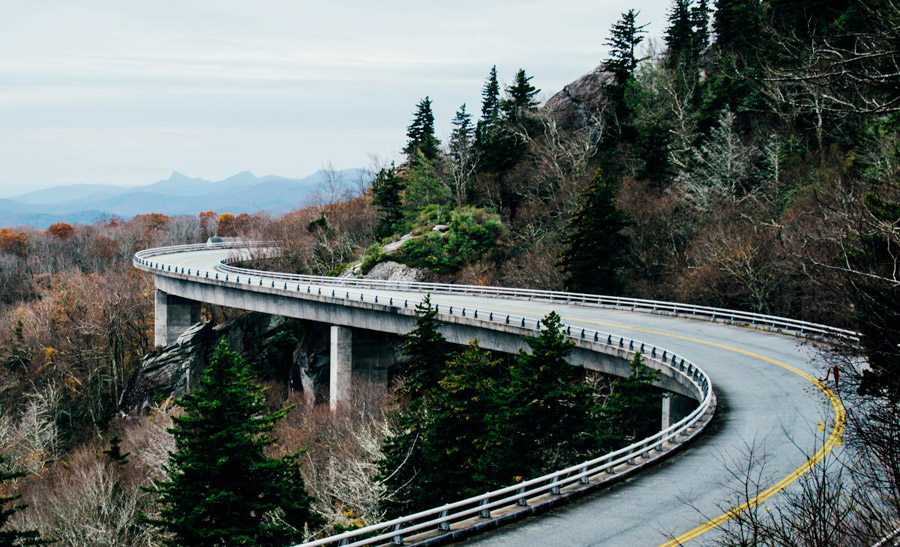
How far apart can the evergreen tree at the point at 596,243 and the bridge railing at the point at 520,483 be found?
8.60ft

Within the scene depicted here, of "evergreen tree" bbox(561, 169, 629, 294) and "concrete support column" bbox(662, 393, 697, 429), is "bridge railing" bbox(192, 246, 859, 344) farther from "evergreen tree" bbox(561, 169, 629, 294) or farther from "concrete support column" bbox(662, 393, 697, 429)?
"concrete support column" bbox(662, 393, 697, 429)

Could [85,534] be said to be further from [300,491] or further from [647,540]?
[647,540]

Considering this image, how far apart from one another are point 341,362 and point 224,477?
27981 mm

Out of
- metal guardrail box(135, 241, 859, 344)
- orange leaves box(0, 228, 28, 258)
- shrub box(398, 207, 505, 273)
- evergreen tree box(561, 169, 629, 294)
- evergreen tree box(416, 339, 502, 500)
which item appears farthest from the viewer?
orange leaves box(0, 228, 28, 258)

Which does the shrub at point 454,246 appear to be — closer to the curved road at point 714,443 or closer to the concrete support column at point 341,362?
the concrete support column at point 341,362

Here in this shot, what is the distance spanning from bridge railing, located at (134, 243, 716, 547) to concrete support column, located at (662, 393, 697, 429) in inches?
18.0

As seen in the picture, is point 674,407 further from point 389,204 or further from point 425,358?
point 389,204

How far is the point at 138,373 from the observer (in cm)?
5747

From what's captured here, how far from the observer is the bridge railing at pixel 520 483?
1341cm

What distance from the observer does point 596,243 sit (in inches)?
1829

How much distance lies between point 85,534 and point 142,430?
54.9 feet

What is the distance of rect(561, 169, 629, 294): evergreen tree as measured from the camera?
46.3m

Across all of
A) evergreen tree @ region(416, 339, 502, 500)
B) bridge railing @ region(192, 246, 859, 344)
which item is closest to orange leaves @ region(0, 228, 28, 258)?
bridge railing @ region(192, 246, 859, 344)

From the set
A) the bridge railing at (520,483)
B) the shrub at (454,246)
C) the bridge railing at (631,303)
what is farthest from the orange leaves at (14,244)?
the shrub at (454,246)
